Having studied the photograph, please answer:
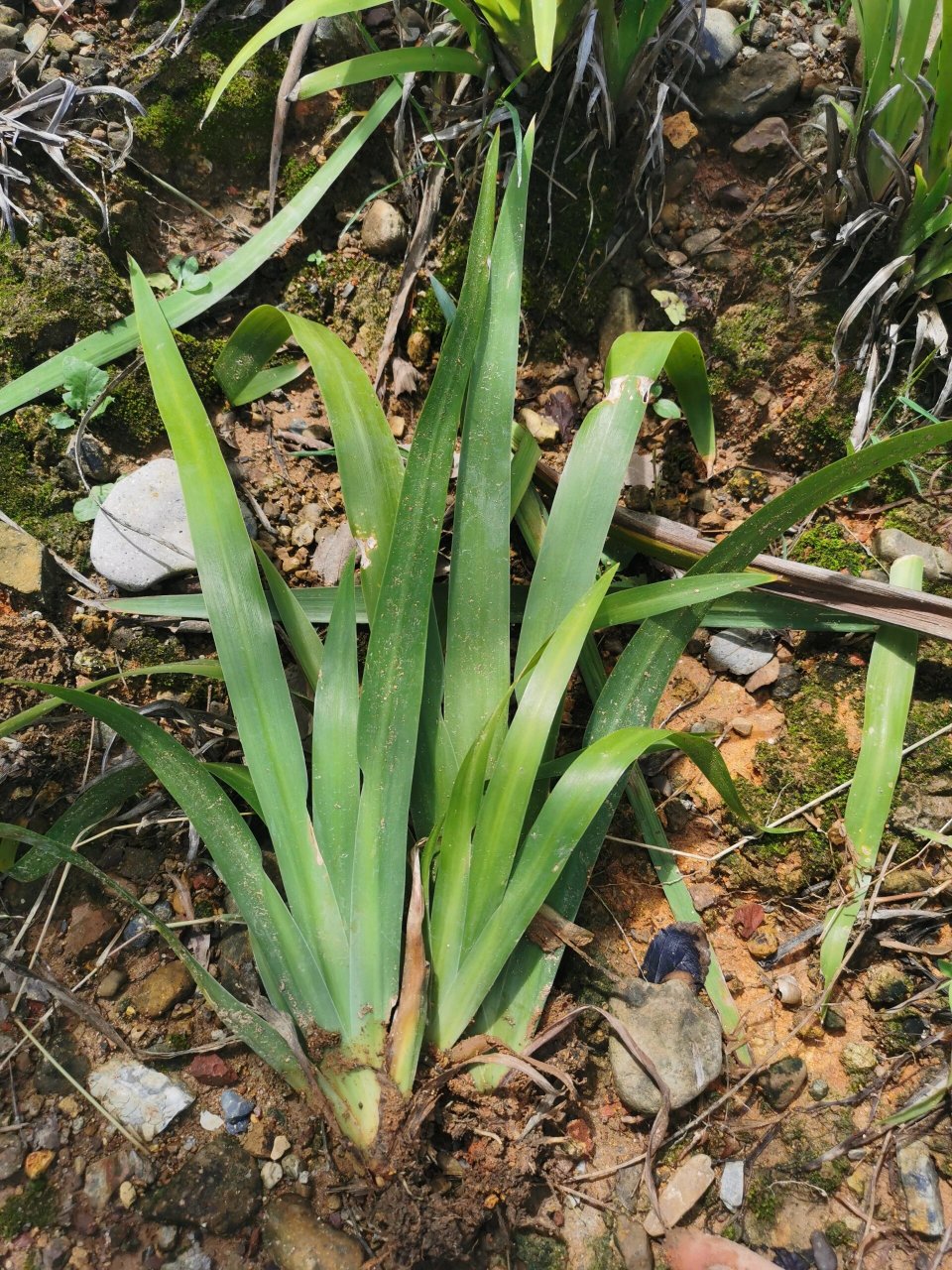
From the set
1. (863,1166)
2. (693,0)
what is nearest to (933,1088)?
(863,1166)

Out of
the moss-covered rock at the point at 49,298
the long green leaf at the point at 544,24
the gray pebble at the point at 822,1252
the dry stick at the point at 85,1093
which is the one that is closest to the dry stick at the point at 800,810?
the gray pebble at the point at 822,1252

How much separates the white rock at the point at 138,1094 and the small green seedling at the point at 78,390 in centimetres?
106

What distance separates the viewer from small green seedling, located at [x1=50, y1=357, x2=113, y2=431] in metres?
1.36

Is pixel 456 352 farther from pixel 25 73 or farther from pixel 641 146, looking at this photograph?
pixel 25 73

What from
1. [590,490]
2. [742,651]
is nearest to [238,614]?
[590,490]

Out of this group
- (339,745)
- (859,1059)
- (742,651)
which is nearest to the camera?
(339,745)

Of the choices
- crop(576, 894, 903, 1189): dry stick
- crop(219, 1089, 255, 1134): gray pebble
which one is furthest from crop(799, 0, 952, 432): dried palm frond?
crop(219, 1089, 255, 1134): gray pebble

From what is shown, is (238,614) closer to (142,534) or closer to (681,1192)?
(142,534)

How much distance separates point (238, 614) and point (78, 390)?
59 cm

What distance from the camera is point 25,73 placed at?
4.85ft

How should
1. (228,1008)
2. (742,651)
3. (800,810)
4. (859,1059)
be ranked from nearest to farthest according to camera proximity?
(228,1008) → (859,1059) → (800,810) → (742,651)

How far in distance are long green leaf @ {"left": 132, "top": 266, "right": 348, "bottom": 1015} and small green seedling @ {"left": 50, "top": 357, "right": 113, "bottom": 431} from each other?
305 millimetres

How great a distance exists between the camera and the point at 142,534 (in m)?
1.35

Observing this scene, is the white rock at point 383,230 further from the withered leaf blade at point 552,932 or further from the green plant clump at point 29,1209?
the green plant clump at point 29,1209
